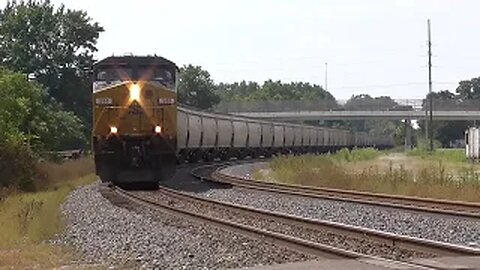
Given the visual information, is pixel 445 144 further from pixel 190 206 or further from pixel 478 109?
pixel 190 206

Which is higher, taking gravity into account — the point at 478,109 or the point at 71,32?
the point at 71,32

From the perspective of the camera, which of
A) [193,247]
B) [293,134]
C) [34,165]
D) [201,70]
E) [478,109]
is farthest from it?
[201,70]

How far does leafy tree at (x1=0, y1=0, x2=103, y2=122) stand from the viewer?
223 ft

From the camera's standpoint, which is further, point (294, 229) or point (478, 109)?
point (478, 109)

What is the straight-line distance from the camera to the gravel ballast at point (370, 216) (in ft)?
45.0

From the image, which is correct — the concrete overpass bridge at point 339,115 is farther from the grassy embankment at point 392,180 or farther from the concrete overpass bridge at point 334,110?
the grassy embankment at point 392,180

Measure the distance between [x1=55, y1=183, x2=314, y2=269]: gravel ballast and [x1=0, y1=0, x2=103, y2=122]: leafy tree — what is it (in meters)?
51.6

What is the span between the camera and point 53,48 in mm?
69562

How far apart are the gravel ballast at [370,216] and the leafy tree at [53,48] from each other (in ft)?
153

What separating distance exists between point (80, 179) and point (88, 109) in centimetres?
3932

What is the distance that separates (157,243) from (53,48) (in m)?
59.4

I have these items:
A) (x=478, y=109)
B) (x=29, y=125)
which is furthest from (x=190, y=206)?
(x=478, y=109)

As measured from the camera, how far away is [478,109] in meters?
98.3

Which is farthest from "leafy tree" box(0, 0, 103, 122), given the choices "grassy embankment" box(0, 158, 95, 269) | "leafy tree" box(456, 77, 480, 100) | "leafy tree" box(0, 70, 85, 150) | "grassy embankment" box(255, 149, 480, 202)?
"leafy tree" box(456, 77, 480, 100)
